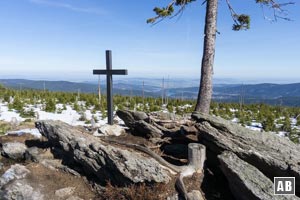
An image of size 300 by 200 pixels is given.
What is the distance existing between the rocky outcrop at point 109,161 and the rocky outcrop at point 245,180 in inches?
49.3

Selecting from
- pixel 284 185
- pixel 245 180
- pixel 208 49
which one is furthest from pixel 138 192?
pixel 208 49

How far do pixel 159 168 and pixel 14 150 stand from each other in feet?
15.5

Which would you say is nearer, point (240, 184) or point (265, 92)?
point (240, 184)

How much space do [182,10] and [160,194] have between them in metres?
7.43

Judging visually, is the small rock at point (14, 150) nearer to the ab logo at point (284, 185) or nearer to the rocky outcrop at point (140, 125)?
the rocky outcrop at point (140, 125)

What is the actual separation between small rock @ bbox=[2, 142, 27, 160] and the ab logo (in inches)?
257

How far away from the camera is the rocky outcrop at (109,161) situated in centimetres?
588

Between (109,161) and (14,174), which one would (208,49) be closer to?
(109,161)

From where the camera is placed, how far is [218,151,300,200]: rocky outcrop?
5348 millimetres

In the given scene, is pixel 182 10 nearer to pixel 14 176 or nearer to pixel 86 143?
pixel 86 143

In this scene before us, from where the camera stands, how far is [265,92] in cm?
16338

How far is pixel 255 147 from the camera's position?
6473mm

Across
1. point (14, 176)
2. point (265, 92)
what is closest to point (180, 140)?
point (14, 176)

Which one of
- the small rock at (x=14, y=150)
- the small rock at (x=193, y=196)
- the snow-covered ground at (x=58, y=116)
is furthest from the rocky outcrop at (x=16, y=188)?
the snow-covered ground at (x=58, y=116)
